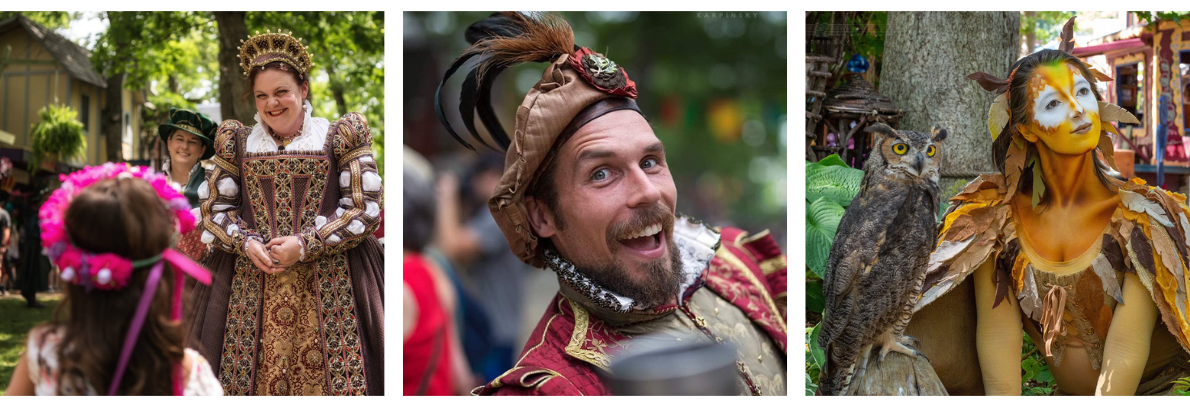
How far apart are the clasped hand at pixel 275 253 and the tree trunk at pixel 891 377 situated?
7.40 feet

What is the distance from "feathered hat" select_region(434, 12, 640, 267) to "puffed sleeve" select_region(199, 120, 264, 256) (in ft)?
2.57

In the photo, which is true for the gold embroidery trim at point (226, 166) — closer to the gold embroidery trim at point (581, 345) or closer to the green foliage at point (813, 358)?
the gold embroidery trim at point (581, 345)

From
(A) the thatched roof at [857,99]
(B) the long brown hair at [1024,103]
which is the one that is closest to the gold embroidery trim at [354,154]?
(A) the thatched roof at [857,99]

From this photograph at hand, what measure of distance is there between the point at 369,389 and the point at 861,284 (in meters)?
1.97

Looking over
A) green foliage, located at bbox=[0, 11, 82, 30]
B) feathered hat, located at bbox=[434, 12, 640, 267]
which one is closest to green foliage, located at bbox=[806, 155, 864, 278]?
feathered hat, located at bbox=[434, 12, 640, 267]

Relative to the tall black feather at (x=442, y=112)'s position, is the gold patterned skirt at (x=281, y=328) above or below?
below

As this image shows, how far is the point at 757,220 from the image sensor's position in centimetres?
381

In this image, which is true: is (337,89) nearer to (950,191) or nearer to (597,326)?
(597,326)

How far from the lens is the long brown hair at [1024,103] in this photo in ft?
12.1

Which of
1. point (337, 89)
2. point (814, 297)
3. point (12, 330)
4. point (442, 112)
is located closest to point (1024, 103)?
point (814, 297)

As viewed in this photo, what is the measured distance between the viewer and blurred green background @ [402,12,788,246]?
3.63m

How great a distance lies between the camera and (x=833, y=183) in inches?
157

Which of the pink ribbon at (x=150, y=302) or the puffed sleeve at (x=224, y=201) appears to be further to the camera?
the puffed sleeve at (x=224, y=201)
